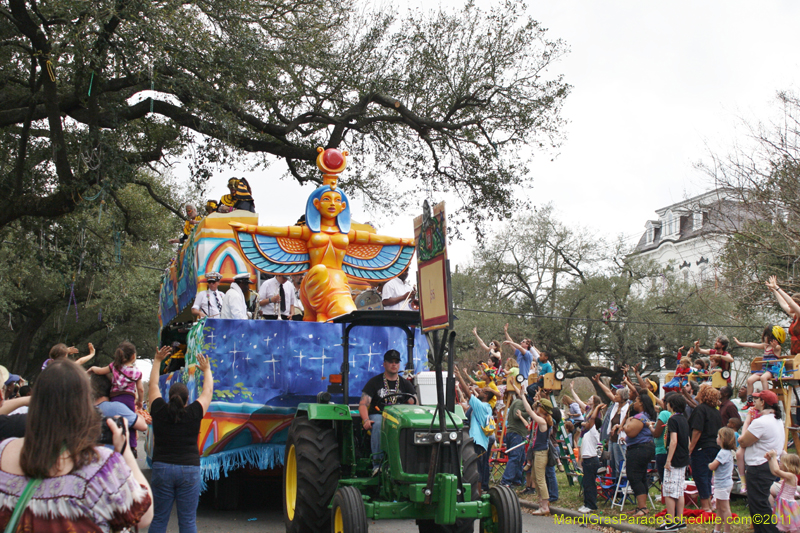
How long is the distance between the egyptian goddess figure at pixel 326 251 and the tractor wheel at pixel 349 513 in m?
3.20

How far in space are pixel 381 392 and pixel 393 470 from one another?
106 centimetres

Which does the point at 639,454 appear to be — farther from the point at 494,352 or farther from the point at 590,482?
the point at 494,352

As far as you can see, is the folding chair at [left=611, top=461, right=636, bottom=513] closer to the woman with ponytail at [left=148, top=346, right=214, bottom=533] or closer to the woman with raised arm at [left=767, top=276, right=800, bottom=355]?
the woman with raised arm at [left=767, top=276, right=800, bottom=355]

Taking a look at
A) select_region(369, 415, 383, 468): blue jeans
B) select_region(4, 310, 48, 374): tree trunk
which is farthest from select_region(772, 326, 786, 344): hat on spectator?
select_region(4, 310, 48, 374): tree trunk

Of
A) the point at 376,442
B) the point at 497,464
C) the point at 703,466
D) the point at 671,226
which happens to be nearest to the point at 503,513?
the point at 376,442

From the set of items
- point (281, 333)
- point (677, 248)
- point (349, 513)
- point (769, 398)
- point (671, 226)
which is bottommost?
point (349, 513)

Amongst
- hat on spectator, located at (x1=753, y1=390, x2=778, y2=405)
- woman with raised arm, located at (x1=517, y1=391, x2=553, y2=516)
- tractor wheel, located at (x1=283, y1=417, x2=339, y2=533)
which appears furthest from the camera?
woman with raised arm, located at (x1=517, y1=391, x2=553, y2=516)

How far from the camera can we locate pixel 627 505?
1012cm

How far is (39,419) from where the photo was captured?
270cm

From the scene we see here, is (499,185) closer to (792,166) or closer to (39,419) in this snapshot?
(792,166)

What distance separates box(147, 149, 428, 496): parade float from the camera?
8.24 metres

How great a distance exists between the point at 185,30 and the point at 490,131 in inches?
289

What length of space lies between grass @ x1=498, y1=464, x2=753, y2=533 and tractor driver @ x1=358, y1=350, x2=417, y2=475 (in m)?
3.65

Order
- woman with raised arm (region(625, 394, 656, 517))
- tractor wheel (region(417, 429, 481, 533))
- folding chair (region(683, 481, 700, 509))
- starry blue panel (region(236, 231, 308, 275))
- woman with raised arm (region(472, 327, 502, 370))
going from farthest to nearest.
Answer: woman with raised arm (region(472, 327, 502, 370)) < folding chair (region(683, 481, 700, 509)) < starry blue panel (region(236, 231, 308, 275)) < woman with raised arm (region(625, 394, 656, 517)) < tractor wheel (region(417, 429, 481, 533))
